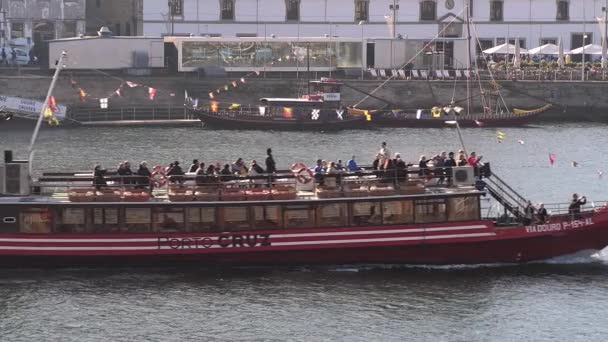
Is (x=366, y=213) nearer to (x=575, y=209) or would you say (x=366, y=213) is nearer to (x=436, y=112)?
(x=575, y=209)

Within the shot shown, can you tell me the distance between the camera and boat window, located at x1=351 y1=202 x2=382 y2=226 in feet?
128

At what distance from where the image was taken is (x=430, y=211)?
3938cm

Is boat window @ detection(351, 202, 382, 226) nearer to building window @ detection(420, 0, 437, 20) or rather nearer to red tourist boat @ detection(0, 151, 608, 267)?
red tourist boat @ detection(0, 151, 608, 267)

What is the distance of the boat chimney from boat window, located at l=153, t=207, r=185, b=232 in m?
3.78

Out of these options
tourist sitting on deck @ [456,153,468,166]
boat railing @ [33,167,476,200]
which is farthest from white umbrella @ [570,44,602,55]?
boat railing @ [33,167,476,200]

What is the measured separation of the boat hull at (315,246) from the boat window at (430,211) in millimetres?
233

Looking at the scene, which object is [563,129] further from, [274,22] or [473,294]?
[473,294]

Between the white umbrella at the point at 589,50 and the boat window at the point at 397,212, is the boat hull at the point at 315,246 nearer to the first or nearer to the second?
the boat window at the point at 397,212

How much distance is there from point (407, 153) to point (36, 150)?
18.1 m

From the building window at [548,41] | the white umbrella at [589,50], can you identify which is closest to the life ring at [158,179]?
the white umbrella at [589,50]

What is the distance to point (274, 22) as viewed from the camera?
99.8 meters

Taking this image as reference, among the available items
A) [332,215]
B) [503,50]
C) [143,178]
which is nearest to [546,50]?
[503,50]

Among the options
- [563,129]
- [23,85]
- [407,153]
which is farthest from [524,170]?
[23,85]

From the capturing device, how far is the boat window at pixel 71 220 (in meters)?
38.5
